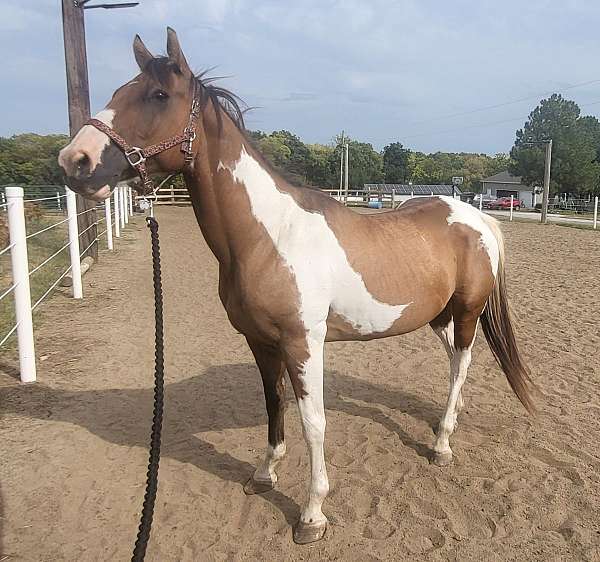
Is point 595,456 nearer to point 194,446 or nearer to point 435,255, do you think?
point 435,255

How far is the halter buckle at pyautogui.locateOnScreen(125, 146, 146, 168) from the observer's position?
198 centimetres

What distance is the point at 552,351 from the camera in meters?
5.09

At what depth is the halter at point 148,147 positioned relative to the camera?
1.95 metres

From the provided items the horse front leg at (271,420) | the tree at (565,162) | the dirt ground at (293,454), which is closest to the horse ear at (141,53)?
the horse front leg at (271,420)

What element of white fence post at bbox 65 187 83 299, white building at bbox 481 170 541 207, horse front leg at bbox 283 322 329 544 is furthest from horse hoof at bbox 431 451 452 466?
white building at bbox 481 170 541 207

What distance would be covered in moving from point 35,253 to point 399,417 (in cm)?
1030

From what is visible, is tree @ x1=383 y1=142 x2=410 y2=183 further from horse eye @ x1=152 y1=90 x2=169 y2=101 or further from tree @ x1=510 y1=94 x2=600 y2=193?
horse eye @ x1=152 y1=90 x2=169 y2=101

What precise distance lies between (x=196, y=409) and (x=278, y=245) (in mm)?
2101

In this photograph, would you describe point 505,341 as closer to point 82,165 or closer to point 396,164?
point 82,165

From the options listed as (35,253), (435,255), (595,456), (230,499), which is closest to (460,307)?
(435,255)

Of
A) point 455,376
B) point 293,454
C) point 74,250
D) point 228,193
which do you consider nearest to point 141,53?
point 228,193

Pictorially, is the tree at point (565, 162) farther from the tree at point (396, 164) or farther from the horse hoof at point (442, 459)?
the horse hoof at point (442, 459)

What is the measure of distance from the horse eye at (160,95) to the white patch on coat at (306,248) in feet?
1.24

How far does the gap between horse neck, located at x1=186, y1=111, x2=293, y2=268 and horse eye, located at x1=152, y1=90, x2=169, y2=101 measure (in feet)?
0.75
